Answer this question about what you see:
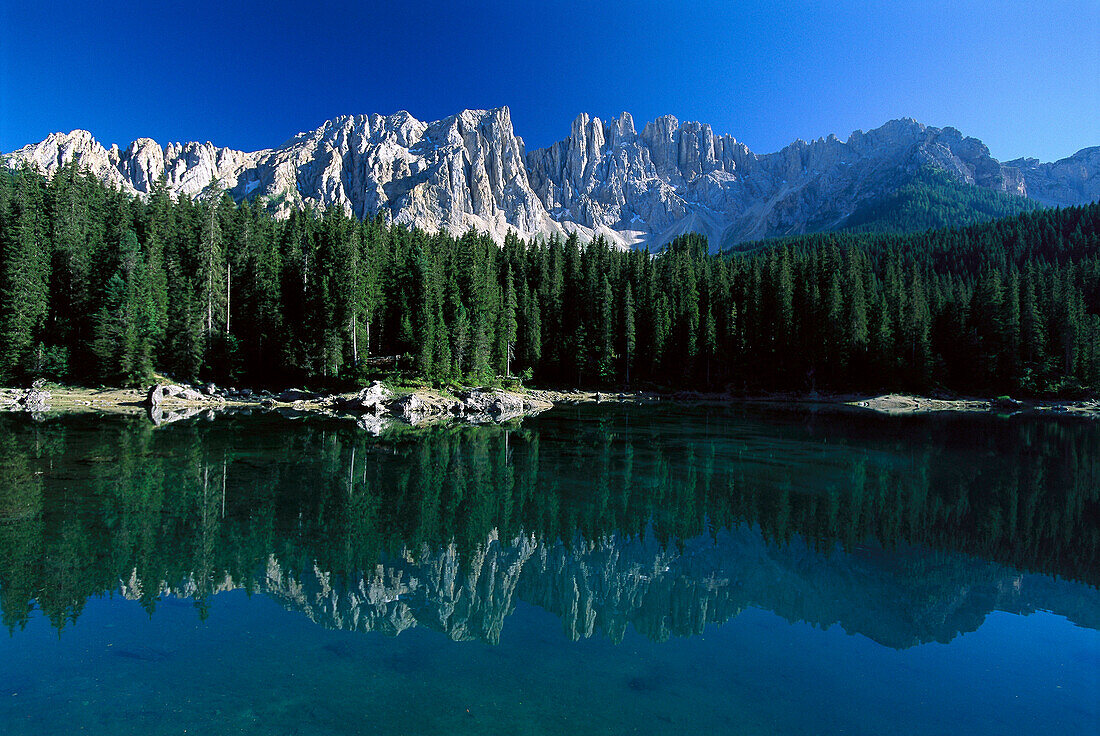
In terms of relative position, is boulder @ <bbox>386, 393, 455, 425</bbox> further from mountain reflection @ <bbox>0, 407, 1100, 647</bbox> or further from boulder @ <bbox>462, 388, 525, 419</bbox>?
mountain reflection @ <bbox>0, 407, 1100, 647</bbox>

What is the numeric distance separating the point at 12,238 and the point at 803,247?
147875mm

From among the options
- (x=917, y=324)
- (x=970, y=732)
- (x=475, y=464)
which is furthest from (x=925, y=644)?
(x=917, y=324)

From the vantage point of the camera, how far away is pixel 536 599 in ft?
38.4

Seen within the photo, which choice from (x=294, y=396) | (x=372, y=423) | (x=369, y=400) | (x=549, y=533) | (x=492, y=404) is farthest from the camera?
(x=294, y=396)

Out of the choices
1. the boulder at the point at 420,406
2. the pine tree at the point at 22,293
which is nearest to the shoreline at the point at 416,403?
the boulder at the point at 420,406

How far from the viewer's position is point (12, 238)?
48.4 meters

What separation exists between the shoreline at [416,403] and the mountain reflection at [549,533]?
16.0 meters

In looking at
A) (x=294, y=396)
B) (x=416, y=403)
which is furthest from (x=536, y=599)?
(x=294, y=396)

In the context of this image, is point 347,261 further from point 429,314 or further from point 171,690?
point 171,690

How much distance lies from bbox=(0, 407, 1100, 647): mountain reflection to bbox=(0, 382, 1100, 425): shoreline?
16.0 m

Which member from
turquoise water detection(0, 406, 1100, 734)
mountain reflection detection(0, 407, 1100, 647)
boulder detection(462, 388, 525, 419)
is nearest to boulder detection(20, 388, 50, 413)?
mountain reflection detection(0, 407, 1100, 647)

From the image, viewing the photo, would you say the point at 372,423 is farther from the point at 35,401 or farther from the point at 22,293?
the point at 22,293

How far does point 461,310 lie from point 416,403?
47.2 feet

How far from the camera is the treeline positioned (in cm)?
5059
